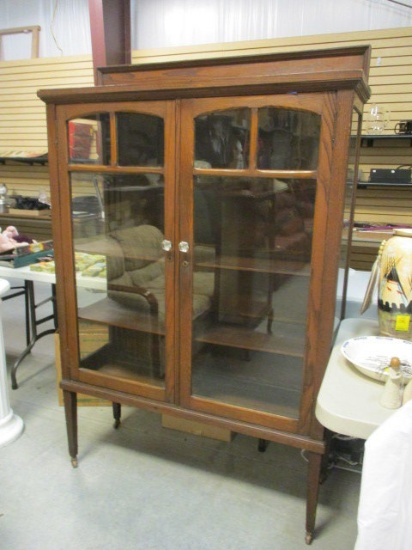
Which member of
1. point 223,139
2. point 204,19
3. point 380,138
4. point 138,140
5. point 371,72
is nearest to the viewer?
point 223,139

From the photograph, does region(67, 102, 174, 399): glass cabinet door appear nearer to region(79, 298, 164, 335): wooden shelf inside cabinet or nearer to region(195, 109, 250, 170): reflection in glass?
region(79, 298, 164, 335): wooden shelf inside cabinet

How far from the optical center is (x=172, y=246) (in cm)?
158

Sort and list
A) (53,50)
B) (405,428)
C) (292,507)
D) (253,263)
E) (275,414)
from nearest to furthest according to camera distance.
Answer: (405,428)
(275,414)
(253,263)
(292,507)
(53,50)

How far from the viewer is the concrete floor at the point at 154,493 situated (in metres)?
1.65

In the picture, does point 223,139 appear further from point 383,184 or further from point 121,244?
point 383,184

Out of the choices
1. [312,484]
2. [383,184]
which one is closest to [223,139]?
[312,484]

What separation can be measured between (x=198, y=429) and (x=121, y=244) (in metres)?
1.07

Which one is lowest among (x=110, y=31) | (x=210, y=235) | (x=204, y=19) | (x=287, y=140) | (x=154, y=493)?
(x=154, y=493)

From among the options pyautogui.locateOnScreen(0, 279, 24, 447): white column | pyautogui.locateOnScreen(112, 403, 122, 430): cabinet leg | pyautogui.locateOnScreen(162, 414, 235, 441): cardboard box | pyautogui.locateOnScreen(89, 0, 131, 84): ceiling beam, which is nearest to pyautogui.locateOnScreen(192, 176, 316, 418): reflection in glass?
pyautogui.locateOnScreen(162, 414, 235, 441): cardboard box

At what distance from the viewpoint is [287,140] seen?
55.4 inches

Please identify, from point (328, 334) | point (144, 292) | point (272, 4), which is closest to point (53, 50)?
point (272, 4)

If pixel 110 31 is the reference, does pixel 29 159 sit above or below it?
below

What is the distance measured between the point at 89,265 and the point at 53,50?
12.4 ft

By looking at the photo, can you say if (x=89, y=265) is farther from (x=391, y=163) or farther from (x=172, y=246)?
(x=391, y=163)
